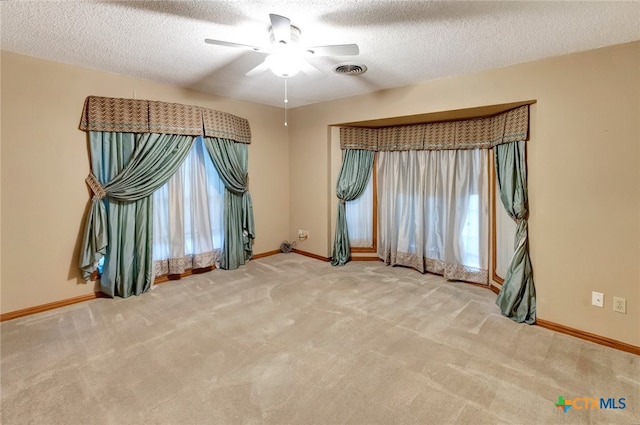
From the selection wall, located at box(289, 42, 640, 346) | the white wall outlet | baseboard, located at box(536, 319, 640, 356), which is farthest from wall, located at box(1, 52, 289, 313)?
the white wall outlet

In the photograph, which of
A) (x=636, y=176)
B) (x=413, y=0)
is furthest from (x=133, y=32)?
(x=636, y=176)

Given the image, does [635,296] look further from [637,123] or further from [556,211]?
[637,123]

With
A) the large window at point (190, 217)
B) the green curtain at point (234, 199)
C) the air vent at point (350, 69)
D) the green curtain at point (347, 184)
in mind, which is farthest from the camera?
the green curtain at point (347, 184)

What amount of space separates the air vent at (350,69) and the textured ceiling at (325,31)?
82mm

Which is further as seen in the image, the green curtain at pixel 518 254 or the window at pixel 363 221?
the window at pixel 363 221

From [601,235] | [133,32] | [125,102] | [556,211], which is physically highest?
[133,32]

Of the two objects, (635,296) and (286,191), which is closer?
(635,296)

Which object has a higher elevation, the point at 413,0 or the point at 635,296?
the point at 413,0

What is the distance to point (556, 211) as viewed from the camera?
2.70 metres

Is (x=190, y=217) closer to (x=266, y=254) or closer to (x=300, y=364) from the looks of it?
(x=266, y=254)

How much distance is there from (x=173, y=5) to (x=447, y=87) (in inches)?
104

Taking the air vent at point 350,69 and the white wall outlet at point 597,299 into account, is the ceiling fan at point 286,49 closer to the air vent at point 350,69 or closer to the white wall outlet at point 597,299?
the air vent at point 350,69

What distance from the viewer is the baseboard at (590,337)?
7.77ft

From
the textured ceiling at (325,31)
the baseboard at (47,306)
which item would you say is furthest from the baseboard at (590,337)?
the baseboard at (47,306)
